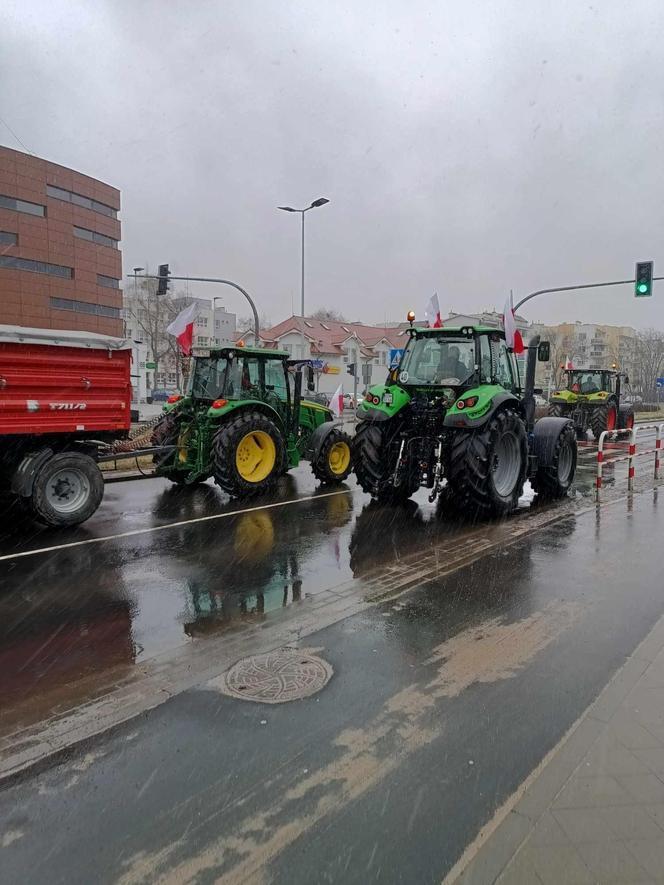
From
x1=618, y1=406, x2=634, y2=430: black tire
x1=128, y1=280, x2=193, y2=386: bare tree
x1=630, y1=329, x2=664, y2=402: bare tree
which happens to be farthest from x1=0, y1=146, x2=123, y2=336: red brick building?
x1=630, y1=329, x2=664, y2=402: bare tree

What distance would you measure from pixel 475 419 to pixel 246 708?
5.33 metres

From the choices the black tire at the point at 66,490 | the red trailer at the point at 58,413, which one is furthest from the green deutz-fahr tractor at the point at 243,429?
the black tire at the point at 66,490

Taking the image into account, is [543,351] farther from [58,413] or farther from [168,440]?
[58,413]

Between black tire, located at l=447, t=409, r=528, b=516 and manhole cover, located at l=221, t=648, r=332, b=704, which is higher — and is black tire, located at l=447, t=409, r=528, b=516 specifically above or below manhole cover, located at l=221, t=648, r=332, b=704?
above

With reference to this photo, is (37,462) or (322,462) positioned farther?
(322,462)

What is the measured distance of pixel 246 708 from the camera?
3711 mm

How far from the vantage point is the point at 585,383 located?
22031 millimetres

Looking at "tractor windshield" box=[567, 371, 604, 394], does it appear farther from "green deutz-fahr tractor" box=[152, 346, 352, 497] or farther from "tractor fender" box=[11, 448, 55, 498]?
"tractor fender" box=[11, 448, 55, 498]

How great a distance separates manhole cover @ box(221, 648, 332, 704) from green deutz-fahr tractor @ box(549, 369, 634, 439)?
58.9 feet

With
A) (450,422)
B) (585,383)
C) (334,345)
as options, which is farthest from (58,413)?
(334,345)

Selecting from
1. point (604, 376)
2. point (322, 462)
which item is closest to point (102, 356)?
point (322, 462)

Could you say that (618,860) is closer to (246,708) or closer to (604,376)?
(246,708)

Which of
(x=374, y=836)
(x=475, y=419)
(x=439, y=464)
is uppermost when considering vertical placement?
(x=475, y=419)

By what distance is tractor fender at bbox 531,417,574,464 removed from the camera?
32.7ft
